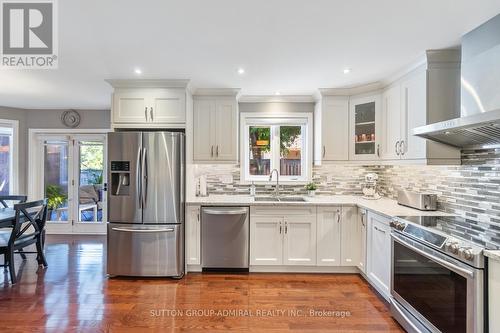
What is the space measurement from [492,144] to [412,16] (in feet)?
4.04

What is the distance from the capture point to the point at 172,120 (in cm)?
340

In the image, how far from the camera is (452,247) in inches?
67.1

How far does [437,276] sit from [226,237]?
86.5 inches

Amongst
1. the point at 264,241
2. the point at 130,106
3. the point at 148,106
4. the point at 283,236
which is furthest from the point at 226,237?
the point at 130,106

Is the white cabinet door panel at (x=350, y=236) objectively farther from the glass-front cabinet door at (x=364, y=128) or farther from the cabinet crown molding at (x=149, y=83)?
the cabinet crown molding at (x=149, y=83)

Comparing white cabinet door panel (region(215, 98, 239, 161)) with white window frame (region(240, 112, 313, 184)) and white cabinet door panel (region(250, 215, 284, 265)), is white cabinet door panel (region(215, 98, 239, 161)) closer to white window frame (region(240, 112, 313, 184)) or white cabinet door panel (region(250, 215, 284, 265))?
white window frame (region(240, 112, 313, 184))

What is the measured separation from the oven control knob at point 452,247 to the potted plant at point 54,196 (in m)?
5.76

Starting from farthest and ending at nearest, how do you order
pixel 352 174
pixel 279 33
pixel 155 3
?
pixel 352 174, pixel 279 33, pixel 155 3

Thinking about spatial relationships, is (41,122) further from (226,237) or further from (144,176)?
(226,237)

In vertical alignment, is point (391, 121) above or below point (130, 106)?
below

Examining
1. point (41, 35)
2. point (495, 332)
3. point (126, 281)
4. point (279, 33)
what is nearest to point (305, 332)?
point (495, 332)

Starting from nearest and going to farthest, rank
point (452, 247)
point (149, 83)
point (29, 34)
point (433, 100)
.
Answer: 1. point (452, 247)
2. point (29, 34)
3. point (433, 100)
4. point (149, 83)

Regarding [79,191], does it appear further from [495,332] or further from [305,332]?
[495,332]

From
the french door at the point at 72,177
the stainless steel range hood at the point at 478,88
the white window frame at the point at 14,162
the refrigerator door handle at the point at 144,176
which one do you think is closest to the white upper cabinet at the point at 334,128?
the stainless steel range hood at the point at 478,88
